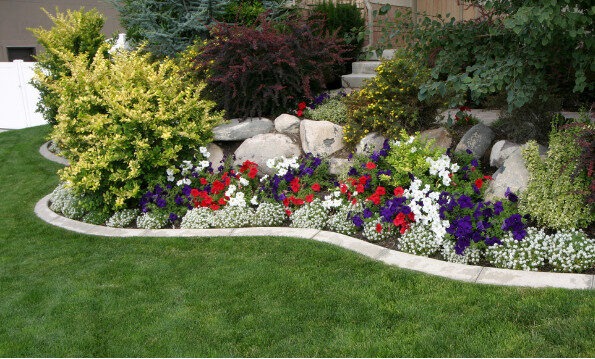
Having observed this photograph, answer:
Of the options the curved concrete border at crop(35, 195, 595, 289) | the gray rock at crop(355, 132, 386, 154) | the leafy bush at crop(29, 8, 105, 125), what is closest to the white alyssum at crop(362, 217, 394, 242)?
the curved concrete border at crop(35, 195, 595, 289)

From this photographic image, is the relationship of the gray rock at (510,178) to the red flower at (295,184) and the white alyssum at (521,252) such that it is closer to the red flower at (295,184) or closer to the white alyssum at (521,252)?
the white alyssum at (521,252)

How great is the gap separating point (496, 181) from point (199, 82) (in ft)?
13.5

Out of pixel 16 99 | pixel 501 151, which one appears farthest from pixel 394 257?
pixel 16 99

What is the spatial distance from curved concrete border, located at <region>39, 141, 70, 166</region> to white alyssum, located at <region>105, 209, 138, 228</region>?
3.36 m

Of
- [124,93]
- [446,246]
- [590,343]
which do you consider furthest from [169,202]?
[590,343]

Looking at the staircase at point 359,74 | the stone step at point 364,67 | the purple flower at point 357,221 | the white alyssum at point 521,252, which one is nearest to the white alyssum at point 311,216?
the purple flower at point 357,221

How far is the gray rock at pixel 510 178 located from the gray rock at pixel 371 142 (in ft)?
4.51

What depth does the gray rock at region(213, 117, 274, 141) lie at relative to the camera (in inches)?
276

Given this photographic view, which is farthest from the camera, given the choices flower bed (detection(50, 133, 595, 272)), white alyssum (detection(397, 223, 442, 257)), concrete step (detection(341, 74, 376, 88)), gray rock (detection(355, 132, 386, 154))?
concrete step (detection(341, 74, 376, 88))

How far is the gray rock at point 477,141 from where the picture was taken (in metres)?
5.75

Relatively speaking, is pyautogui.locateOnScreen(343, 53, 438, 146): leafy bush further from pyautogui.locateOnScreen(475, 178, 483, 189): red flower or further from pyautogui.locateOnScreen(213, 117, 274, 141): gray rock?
pyautogui.locateOnScreen(213, 117, 274, 141): gray rock

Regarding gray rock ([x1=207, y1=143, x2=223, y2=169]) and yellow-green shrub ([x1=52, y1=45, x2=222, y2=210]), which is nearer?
yellow-green shrub ([x1=52, y1=45, x2=222, y2=210])

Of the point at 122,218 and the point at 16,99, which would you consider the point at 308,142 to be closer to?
the point at 122,218

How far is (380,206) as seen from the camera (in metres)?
5.28
